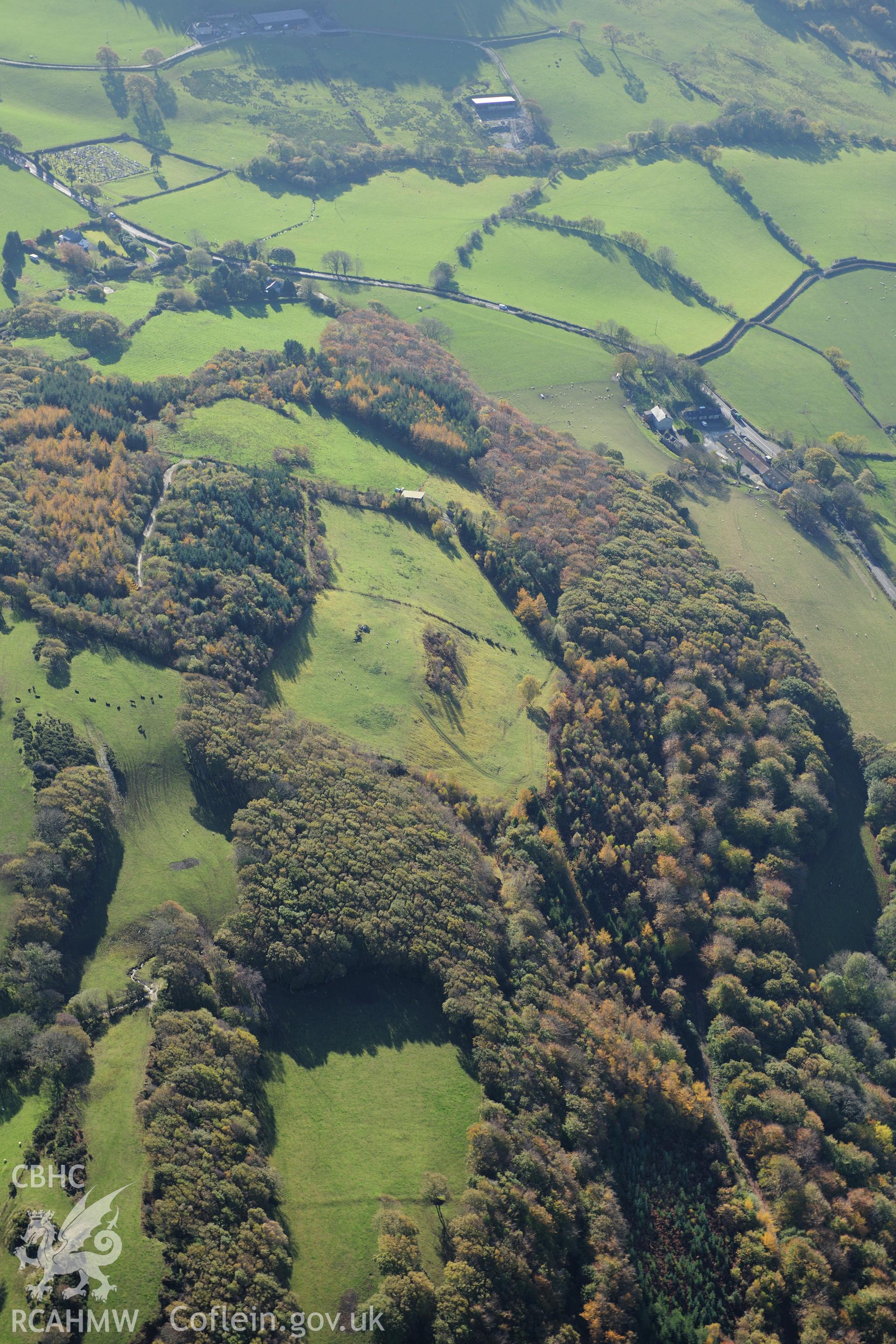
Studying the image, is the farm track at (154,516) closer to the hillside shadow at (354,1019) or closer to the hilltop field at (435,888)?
the hilltop field at (435,888)

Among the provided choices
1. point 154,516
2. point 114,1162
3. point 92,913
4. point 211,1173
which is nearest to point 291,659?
point 154,516

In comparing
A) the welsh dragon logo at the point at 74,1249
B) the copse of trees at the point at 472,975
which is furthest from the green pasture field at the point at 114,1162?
the copse of trees at the point at 472,975

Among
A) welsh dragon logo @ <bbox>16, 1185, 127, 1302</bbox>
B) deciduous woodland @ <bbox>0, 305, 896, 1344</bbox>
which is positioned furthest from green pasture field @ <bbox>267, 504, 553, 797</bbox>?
welsh dragon logo @ <bbox>16, 1185, 127, 1302</bbox>

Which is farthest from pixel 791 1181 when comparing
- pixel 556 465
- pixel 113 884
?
pixel 556 465

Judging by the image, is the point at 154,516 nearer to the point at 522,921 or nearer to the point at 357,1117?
the point at 522,921

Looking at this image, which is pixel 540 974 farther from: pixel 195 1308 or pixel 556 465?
pixel 556 465

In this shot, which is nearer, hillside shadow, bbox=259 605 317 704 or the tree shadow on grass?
the tree shadow on grass

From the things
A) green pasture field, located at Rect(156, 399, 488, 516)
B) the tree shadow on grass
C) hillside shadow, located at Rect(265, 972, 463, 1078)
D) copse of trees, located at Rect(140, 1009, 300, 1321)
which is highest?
green pasture field, located at Rect(156, 399, 488, 516)

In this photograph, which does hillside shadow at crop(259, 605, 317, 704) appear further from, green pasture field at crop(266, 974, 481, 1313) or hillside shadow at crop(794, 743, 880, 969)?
hillside shadow at crop(794, 743, 880, 969)
